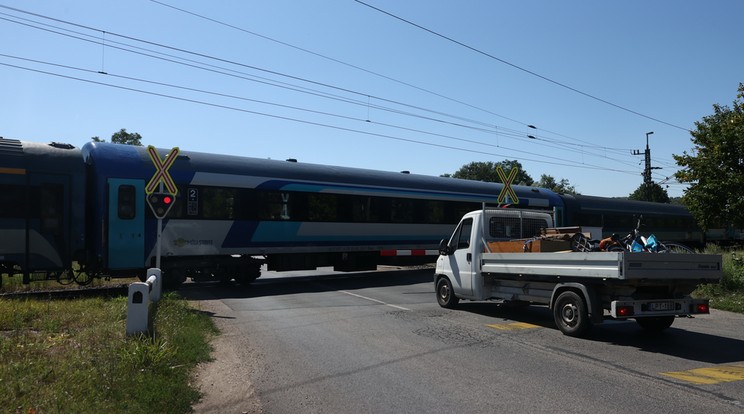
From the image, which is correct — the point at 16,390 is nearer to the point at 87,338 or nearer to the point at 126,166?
the point at 87,338

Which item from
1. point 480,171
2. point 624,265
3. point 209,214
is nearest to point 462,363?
point 624,265

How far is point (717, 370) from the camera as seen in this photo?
271 inches

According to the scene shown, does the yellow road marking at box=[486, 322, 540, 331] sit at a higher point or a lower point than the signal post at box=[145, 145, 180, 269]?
lower

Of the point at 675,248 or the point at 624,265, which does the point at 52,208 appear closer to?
the point at 624,265

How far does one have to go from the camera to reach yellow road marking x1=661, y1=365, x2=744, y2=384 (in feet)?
20.8

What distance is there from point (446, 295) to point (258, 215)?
23.6ft

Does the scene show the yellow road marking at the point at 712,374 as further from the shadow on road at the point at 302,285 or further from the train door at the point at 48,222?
the train door at the point at 48,222

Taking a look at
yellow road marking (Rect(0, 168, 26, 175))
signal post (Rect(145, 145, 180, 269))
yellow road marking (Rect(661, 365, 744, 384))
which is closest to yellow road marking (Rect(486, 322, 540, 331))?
yellow road marking (Rect(661, 365, 744, 384))

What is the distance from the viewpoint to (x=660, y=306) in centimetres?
860

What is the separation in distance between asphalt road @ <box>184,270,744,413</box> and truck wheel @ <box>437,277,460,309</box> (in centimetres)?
29

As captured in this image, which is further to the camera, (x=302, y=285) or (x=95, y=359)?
(x=302, y=285)

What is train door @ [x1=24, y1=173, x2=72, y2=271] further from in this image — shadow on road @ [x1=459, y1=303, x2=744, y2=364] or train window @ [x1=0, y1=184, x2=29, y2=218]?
shadow on road @ [x1=459, y1=303, x2=744, y2=364]

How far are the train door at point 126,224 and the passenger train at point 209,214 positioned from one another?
26mm

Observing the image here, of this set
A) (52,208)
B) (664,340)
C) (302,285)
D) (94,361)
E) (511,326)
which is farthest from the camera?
(302,285)
